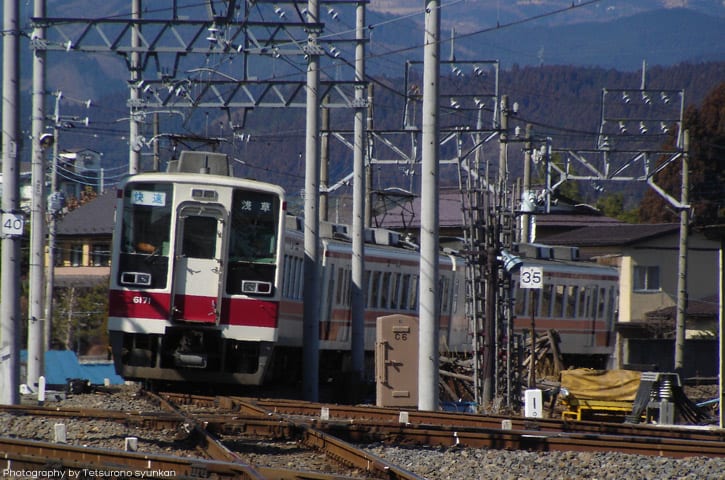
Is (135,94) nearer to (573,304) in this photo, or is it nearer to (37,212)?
(37,212)

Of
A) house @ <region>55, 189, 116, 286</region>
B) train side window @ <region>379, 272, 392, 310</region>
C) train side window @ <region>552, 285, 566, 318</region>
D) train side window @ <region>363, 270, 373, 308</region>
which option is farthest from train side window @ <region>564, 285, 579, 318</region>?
house @ <region>55, 189, 116, 286</region>

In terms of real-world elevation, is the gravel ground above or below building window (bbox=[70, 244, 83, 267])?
below

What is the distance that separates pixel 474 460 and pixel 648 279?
37.7 m

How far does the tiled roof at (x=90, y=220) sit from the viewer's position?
191 ft

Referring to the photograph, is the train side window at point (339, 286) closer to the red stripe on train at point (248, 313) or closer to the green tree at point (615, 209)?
the red stripe on train at point (248, 313)

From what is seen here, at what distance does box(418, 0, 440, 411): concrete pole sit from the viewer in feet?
48.6

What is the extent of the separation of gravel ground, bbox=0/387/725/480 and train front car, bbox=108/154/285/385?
4.33 metres

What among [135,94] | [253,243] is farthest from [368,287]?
[253,243]

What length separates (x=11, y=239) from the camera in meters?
14.6

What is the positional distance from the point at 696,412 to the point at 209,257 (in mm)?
6473

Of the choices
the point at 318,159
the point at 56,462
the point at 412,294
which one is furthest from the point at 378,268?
the point at 56,462

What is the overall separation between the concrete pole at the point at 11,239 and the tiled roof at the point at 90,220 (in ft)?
141

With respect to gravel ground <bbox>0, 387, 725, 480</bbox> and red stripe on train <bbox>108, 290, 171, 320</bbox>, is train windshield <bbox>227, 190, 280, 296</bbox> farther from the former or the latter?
gravel ground <bbox>0, 387, 725, 480</bbox>

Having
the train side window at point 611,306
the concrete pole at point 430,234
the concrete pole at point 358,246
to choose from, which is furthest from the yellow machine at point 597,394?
the train side window at point 611,306
